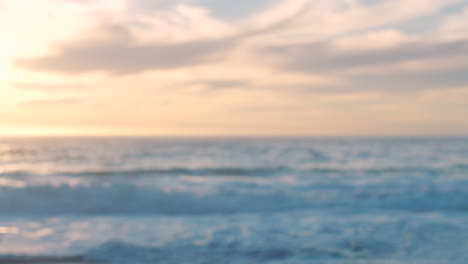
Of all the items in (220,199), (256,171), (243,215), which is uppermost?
(256,171)

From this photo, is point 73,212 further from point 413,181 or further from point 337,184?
point 413,181

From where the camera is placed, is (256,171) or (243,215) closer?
(243,215)

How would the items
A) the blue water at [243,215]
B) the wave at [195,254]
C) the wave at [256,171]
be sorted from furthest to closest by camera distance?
the wave at [256,171] < the blue water at [243,215] < the wave at [195,254]

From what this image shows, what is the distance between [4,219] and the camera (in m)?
8.55

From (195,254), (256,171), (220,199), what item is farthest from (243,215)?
(256,171)

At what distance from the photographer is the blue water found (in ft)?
19.4

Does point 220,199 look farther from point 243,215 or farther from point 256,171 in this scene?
point 256,171

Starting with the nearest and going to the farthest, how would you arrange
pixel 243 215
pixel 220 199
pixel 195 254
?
pixel 195 254 → pixel 243 215 → pixel 220 199

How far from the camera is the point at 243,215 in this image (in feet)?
29.4

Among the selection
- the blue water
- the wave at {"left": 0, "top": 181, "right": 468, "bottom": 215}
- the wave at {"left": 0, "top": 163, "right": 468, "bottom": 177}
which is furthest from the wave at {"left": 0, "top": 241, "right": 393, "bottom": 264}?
the wave at {"left": 0, "top": 163, "right": 468, "bottom": 177}

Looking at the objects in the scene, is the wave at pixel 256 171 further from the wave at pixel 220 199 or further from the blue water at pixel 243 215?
the wave at pixel 220 199

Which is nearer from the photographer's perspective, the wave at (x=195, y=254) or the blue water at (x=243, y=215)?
the wave at (x=195, y=254)

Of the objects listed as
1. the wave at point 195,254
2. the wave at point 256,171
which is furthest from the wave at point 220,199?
the wave at point 256,171

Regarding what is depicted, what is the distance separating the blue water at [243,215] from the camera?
5898 mm
